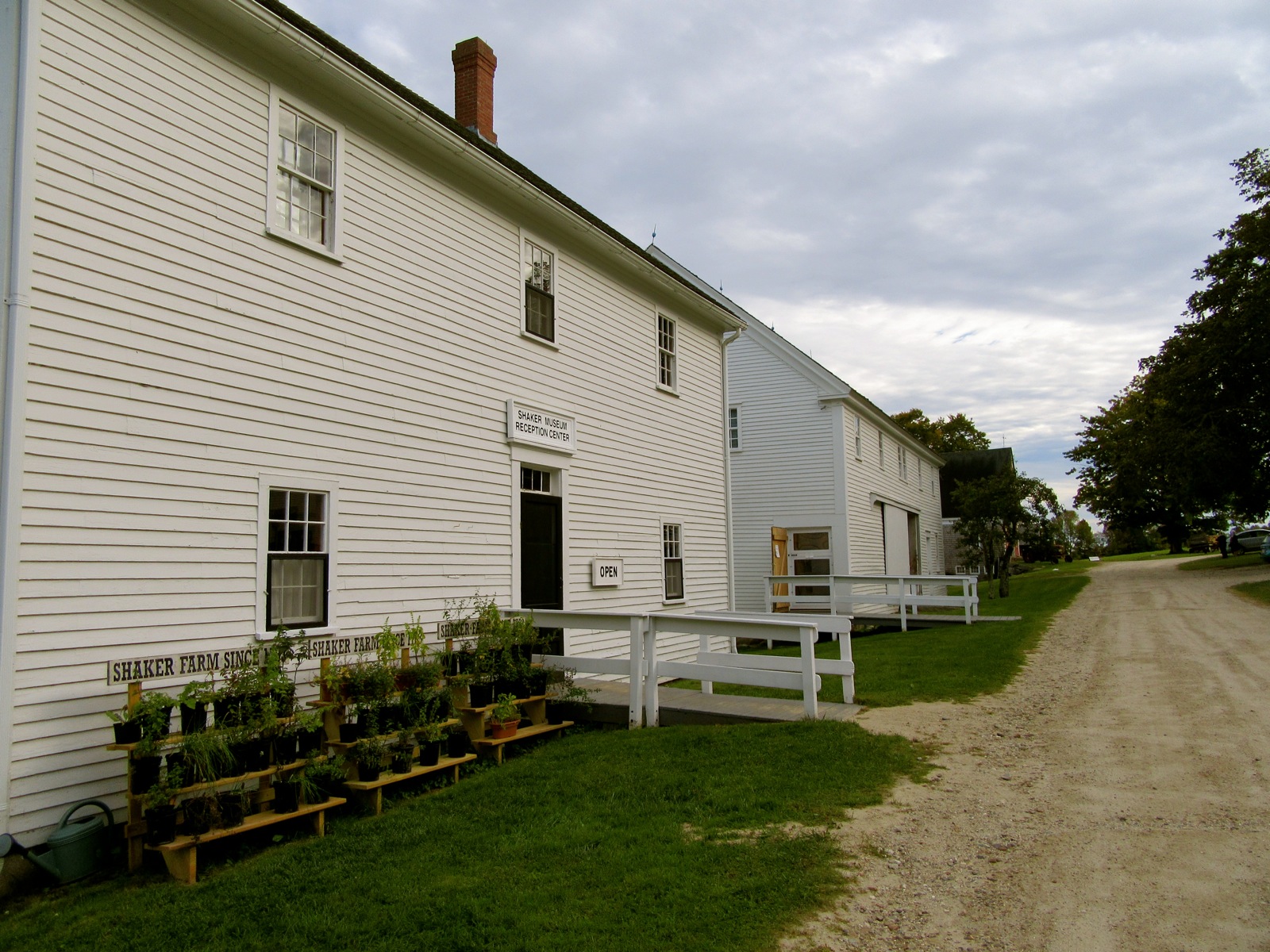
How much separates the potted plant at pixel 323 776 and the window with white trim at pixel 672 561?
26.3 ft

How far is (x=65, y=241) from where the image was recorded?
5.98m

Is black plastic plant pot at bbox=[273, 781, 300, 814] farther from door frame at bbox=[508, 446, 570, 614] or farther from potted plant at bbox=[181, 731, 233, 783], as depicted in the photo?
door frame at bbox=[508, 446, 570, 614]

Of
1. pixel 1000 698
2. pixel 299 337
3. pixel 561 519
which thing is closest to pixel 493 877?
pixel 299 337

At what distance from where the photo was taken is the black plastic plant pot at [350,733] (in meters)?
6.50

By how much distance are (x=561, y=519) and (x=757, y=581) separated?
1268 centimetres

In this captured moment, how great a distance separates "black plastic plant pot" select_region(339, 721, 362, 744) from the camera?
6496 millimetres

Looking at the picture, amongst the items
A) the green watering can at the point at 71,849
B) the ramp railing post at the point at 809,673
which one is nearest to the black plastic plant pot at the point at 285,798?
the green watering can at the point at 71,849

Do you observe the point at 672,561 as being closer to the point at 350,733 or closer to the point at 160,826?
the point at 350,733

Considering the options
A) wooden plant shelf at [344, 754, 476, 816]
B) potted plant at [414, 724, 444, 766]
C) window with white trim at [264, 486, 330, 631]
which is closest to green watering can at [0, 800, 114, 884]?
wooden plant shelf at [344, 754, 476, 816]

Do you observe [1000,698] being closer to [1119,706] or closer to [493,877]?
[1119,706]

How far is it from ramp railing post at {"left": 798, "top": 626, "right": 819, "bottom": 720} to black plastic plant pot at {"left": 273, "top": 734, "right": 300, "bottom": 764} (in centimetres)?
459

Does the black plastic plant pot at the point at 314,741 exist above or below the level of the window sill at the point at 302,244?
below

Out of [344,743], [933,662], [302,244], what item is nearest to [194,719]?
[344,743]

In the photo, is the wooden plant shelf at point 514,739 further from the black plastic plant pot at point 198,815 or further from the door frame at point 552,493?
the black plastic plant pot at point 198,815
